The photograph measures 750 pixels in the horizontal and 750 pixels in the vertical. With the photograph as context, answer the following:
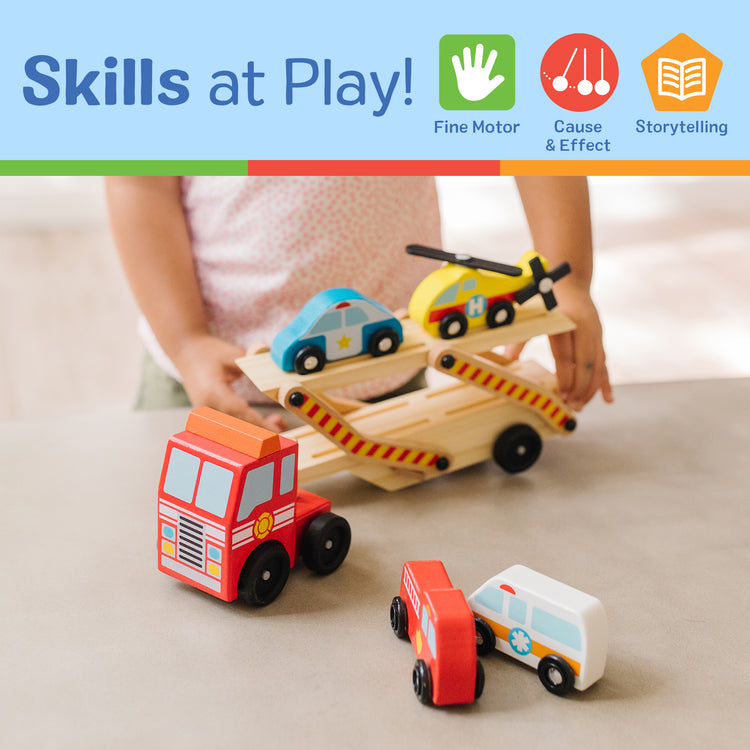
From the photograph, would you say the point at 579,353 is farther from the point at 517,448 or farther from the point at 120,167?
the point at 120,167

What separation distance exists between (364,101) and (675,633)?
19.0 inches

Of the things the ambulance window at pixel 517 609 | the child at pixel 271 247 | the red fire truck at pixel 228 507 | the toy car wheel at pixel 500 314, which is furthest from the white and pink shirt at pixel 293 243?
the ambulance window at pixel 517 609

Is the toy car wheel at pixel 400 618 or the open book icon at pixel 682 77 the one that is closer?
the toy car wheel at pixel 400 618

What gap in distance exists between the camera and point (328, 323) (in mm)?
776

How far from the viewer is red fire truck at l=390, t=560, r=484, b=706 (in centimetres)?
58

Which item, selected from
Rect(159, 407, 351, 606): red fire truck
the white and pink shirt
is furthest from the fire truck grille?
the white and pink shirt

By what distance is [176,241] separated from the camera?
1.02 meters

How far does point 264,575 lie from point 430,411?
0.26 m

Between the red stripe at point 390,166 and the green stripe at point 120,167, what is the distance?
0.08ft

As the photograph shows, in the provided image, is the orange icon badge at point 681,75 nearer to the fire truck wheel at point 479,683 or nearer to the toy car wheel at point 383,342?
the toy car wheel at point 383,342

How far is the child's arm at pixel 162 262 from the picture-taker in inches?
38.6

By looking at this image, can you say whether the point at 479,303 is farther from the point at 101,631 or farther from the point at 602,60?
the point at 101,631

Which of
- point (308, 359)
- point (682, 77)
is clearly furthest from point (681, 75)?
point (308, 359)

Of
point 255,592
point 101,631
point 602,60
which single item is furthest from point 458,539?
point 602,60
